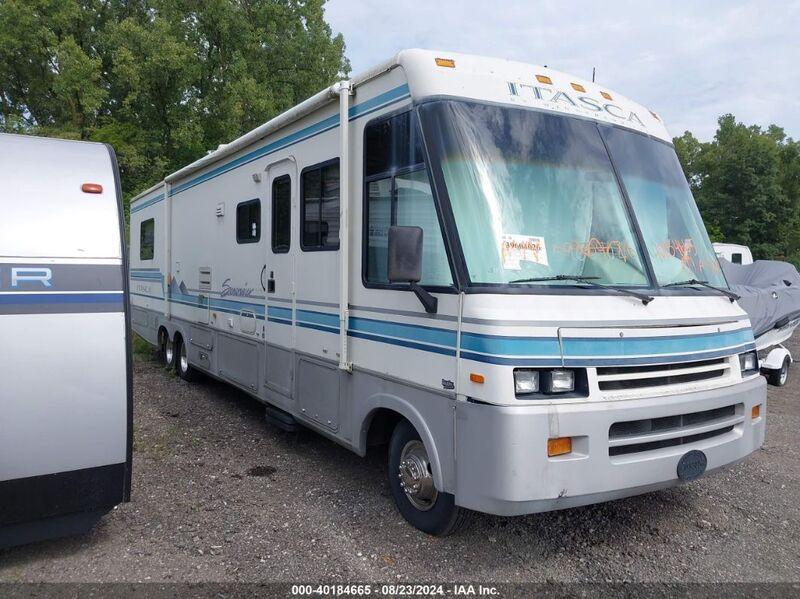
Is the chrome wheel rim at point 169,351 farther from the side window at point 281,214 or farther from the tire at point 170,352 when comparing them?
the side window at point 281,214

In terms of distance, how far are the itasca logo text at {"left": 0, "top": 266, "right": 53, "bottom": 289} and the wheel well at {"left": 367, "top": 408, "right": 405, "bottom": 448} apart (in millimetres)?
2175

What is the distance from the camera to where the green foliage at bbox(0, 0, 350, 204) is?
17.3m

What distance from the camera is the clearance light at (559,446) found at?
130 inches

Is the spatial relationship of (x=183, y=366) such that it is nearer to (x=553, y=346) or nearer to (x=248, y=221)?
(x=248, y=221)

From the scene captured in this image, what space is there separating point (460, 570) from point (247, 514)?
5.29 ft

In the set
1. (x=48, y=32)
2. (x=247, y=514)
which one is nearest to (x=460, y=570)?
(x=247, y=514)

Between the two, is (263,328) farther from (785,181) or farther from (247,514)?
(785,181)

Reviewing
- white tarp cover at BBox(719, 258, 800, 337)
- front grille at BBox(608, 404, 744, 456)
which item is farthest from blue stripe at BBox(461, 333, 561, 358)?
white tarp cover at BBox(719, 258, 800, 337)

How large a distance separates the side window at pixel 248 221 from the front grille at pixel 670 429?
3.88 meters

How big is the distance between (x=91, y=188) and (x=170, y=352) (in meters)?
5.85

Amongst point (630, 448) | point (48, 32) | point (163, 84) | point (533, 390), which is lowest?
point (630, 448)

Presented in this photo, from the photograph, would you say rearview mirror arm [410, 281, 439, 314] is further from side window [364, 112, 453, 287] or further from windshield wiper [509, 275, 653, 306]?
windshield wiper [509, 275, 653, 306]

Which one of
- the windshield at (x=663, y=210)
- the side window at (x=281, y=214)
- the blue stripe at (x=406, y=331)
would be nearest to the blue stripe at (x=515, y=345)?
the blue stripe at (x=406, y=331)

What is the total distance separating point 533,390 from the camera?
3.35m
